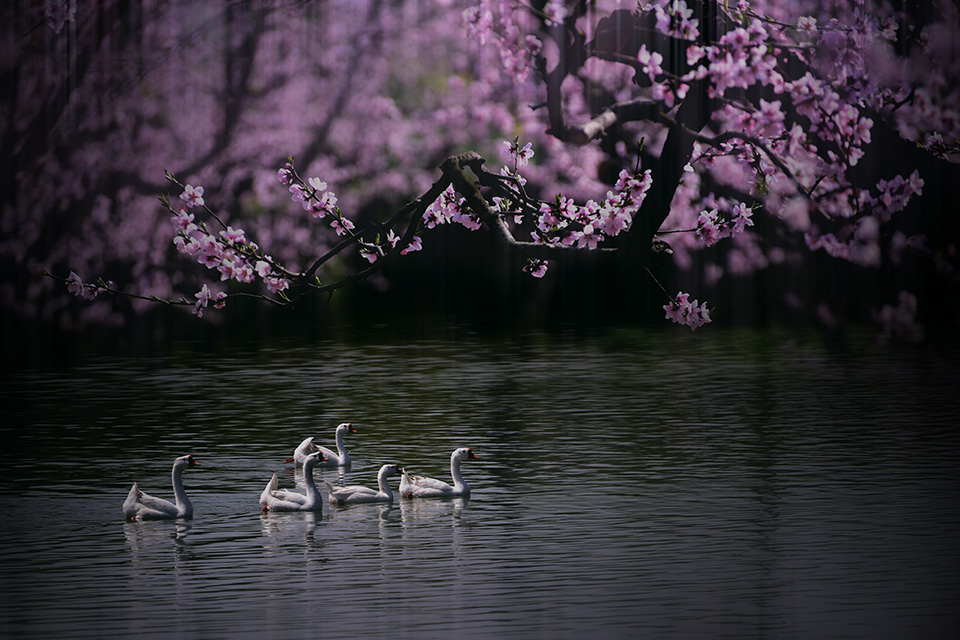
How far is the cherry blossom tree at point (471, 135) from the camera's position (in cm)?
1573

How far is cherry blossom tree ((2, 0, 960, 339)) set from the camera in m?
15.7

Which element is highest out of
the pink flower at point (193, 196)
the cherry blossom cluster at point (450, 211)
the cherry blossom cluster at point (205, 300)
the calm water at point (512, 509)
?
the pink flower at point (193, 196)

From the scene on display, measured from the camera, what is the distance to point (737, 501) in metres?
20.6

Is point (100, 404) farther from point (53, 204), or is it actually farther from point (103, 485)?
point (103, 485)

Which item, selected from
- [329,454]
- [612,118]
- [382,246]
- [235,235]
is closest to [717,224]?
[612,118]

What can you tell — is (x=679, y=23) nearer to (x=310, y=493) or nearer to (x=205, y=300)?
(x=205, y=300)

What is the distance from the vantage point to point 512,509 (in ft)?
66.9

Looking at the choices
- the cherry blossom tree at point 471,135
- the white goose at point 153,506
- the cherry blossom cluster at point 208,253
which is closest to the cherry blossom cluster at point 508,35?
the cherry blossom tree at point 471,135

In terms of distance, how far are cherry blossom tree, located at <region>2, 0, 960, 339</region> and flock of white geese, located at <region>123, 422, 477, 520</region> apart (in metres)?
Answer: 2.75

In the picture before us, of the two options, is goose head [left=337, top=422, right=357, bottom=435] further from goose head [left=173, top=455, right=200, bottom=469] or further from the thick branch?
the thick branch

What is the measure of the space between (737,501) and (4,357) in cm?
2499

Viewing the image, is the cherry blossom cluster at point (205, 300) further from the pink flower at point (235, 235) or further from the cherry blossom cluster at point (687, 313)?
the cherry blossom cluster at point (687, 313)

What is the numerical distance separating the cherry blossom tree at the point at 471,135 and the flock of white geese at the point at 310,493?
2752mm

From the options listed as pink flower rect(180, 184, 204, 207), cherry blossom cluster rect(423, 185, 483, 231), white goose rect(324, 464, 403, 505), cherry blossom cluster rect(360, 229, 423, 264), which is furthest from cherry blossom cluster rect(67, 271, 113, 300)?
white goose rect(324, 464, 403, 505)
